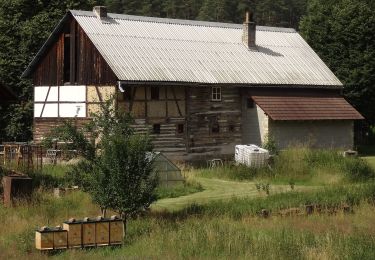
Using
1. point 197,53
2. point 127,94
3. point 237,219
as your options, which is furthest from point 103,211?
point 197,53

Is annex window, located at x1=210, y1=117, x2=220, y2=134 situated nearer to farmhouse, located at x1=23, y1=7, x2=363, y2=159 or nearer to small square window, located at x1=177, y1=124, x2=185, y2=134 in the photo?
farmhouse, located at x1=23, y1=7, x2=363, y2=159

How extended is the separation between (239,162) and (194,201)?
405 inches

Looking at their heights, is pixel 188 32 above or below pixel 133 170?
above

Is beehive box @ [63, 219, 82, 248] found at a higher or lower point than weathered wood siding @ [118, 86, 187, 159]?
lower

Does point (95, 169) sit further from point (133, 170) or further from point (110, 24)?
point (110, 24)

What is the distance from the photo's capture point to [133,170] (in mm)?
20094

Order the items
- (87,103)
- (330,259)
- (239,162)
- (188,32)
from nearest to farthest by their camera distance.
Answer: (330,259), (239,162), (87,103), (188,32)

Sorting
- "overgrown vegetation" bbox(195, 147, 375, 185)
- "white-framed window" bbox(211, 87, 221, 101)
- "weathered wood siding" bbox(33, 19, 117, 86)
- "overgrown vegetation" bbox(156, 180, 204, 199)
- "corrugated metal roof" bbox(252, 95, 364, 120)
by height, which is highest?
"weathered wood siding" bbox(33, 19, 117, 86)

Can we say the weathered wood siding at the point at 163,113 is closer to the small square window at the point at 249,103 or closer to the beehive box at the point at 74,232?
the small square window at the point at 249,103

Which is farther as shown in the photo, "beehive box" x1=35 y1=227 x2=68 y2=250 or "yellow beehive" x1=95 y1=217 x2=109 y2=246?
"yellow beehive" x1=95 y1=217 x2=109 y2=246

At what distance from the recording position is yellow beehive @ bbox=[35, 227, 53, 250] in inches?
671

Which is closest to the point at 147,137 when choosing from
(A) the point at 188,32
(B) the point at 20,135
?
(A) the point at 188,32

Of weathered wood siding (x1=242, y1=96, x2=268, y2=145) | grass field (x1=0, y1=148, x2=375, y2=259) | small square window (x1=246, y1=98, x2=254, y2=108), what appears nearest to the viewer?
grass field (x1=0, y1=148, x2=375, y2=259)

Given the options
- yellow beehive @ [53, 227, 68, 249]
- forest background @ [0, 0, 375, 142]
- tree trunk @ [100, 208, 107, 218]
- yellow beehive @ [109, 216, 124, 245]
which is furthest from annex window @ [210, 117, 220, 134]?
yellow beehive @ [53, 227, 68, 249]
